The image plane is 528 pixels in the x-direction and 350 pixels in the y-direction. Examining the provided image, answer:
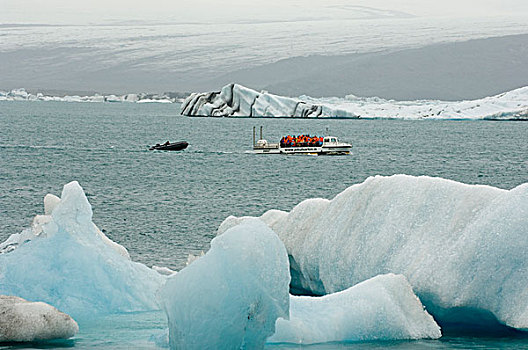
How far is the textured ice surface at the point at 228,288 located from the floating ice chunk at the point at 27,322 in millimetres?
3236

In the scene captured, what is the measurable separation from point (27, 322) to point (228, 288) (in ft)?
12.5

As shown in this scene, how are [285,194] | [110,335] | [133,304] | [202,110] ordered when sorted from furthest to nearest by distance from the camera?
[202,110], [285,194], [133,304], [110,335]

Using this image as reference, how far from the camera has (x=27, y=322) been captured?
1000cm

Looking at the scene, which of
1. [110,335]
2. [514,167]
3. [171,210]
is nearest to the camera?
[110,335]

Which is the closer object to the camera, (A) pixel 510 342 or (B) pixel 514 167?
(A) pixel 510 342

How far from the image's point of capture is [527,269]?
10086 mm

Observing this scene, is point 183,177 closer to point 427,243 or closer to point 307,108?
point 427,243

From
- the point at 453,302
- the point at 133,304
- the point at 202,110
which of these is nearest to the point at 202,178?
the point at 133,304

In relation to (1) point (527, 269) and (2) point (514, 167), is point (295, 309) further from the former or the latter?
(2) point (514, 167)

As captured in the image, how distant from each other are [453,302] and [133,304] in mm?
4819

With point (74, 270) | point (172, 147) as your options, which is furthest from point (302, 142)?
point (74, 270)

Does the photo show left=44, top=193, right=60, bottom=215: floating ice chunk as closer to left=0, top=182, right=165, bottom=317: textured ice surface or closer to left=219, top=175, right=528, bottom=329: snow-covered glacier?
left=0, top=182, right=165, bottom=317: textured ice surface

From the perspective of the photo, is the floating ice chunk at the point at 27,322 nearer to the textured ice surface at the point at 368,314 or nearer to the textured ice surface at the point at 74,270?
the textured ice surface at the point at 74,270

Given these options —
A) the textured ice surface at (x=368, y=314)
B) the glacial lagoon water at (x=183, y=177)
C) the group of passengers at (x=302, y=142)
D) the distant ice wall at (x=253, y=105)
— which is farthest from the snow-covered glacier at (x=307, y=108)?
the textured ice surface at (x=368, y=314)
